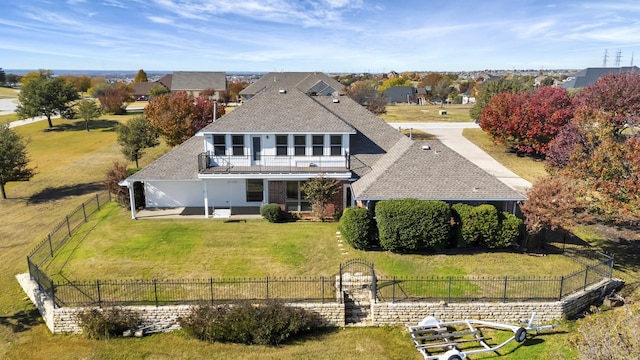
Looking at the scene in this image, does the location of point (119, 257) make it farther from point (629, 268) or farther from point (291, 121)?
point (629, 268)

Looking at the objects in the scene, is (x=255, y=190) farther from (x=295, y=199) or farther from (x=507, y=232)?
(x=507, y=232)

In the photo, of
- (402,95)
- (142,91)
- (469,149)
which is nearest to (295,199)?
(469,149)

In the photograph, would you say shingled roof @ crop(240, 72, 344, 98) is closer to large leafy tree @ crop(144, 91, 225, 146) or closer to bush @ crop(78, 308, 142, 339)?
large leafy tree @ crop(144, 91, 225, 146)

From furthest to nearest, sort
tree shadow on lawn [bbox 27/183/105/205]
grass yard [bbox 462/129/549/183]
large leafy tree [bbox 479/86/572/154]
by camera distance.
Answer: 1. large leafy tree [bbox 479/86/572/154]
2. grass yard [bbox 462/129/549/183]
3. tree shadow on lawn [bbox 27/183/105/205]

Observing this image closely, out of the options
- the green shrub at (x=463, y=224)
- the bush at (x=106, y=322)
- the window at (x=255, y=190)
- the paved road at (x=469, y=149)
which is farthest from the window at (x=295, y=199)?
the paved road at (x=469, y=149)

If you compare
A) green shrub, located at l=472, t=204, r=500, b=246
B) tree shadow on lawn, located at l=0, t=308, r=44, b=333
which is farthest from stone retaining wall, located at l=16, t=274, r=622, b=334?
green shrub, located at l=472, t=204, r=500, b=246

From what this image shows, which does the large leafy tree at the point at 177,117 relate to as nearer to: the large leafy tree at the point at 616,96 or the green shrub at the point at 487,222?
the green shrub at the point at 487,222
